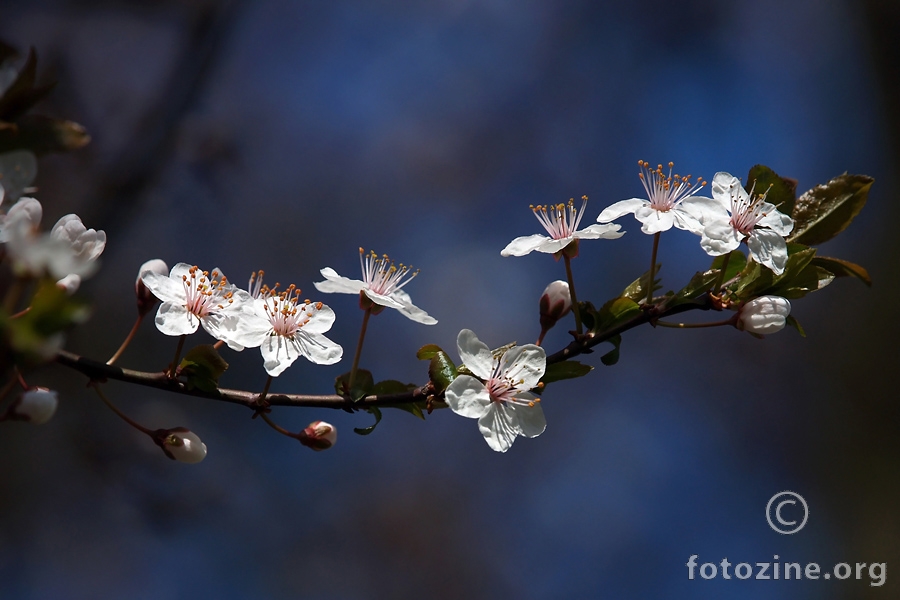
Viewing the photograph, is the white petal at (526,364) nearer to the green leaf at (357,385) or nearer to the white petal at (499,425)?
the white petal at (499,425)

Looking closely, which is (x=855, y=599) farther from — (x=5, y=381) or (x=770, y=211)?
(x=5, y=381)

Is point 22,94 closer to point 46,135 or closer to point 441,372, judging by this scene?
point 46,135

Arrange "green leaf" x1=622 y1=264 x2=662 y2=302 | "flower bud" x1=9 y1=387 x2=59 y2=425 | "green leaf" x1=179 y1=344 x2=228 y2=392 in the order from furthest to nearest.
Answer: "green leaf" x1=622 y1=264 x2=662 y2=302, "green leaf" x1=179 y1=344 x2=228 y2=392, "flower bud" x1=9 y1=387 x2=59 y2=425

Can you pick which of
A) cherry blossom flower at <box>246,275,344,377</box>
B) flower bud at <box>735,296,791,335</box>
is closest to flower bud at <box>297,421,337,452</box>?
cherry blossom flower at <box>246,275,344,377</box>

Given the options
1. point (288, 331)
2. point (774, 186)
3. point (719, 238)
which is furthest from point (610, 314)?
point (288, 331)

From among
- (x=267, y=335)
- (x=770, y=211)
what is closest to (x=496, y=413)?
(x=267, y=335)

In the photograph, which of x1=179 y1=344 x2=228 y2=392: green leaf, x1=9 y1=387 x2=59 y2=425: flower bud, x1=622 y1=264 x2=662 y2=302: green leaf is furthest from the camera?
x1=622 y1=264 x2=662 y2=302: green leaf

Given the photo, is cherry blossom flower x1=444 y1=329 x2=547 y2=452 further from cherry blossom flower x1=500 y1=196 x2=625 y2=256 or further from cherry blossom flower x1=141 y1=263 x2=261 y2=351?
cherry blossom flower x1=141 y1=263 x2=261 y2=351
